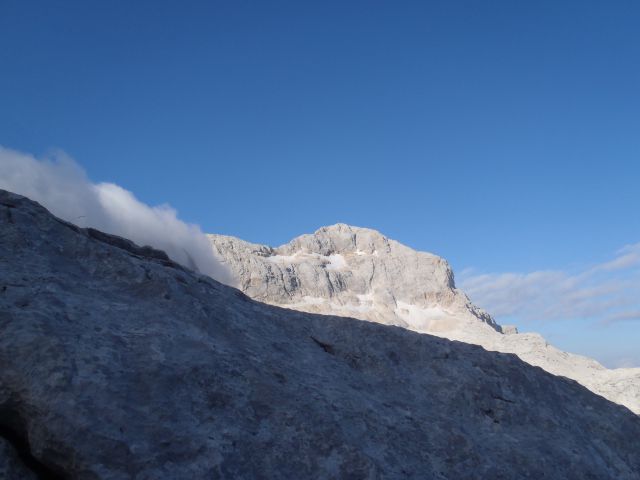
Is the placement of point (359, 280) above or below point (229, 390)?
above

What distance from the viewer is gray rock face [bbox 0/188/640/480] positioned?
5863 mm

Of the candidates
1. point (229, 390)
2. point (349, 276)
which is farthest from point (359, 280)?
point (229, 390)

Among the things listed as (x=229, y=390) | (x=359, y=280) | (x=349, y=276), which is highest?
(x=359, y=280)

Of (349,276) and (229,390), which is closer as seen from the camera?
(229,390)

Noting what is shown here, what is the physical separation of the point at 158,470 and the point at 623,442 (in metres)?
10.5

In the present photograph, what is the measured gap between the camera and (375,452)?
24.1 feet

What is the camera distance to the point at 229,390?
23.2 feet

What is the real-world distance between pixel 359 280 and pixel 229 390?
433ft

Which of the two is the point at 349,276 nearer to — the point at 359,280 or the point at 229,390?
the point at 359,280

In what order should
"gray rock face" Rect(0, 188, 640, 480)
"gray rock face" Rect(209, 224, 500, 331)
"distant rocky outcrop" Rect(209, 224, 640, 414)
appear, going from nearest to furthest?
1. "gray rock face" Rect(0, 188, 640, 480)
2. "distant rocky outcrop" Rect(209, 224, 640, 414)
3. "gray rock face" Rect(209, 224, 500, 331)

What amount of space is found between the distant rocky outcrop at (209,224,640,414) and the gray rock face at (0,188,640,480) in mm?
88013

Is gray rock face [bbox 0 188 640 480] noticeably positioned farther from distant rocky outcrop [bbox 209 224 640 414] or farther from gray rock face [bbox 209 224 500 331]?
gray rock face [bbox 209 224 500 331]

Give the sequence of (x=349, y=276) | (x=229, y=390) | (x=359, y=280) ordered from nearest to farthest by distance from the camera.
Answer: (x=229, y=390) < (x=349, y=276) < (x=359, y=280)

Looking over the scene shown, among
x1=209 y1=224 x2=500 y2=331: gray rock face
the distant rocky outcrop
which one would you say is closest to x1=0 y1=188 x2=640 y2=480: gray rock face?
the distant rocky outcrop
